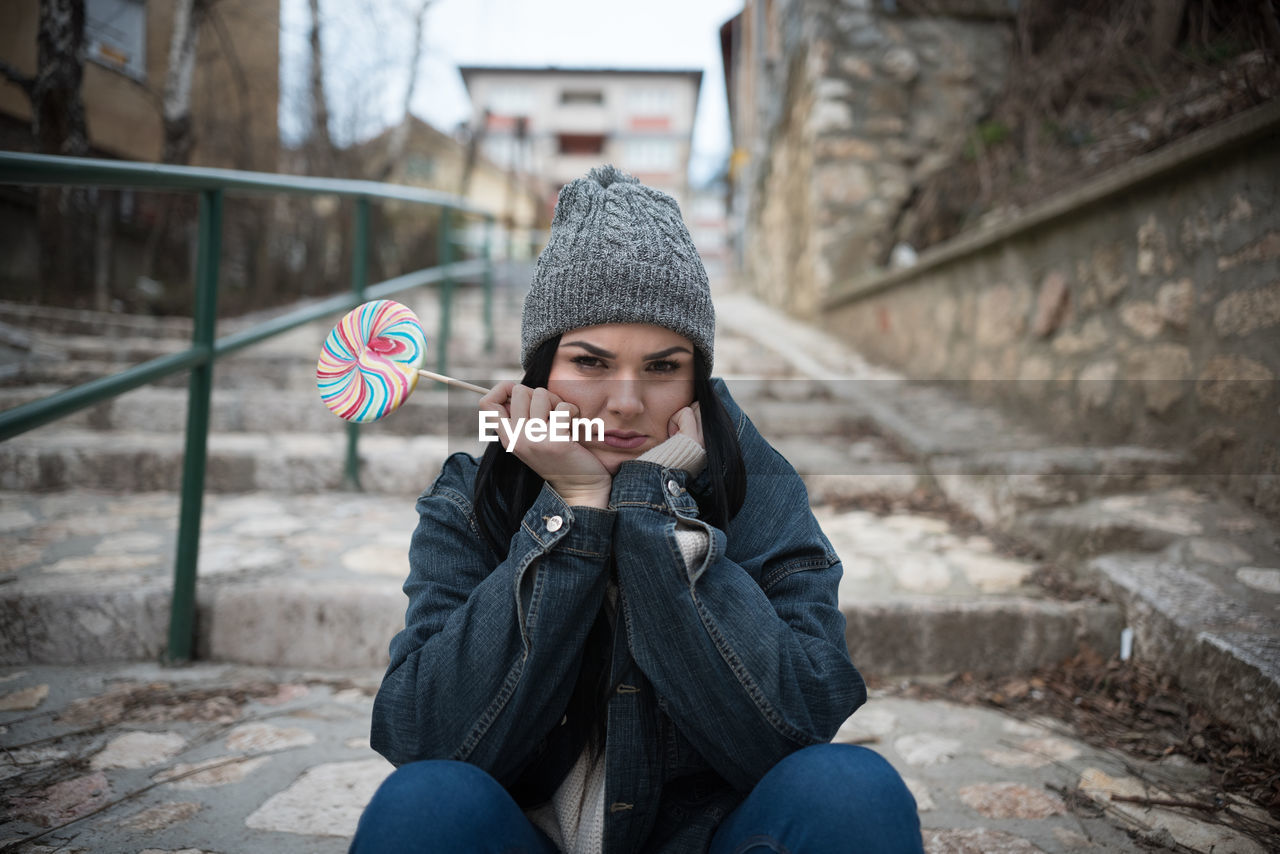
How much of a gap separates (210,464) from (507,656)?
2.43 m

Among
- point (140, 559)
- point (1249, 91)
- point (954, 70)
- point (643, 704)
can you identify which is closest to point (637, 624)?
point (643, 704)

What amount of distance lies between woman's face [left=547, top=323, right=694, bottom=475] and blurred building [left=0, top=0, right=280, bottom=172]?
2554 mm

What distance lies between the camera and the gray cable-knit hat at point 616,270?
1051 mm

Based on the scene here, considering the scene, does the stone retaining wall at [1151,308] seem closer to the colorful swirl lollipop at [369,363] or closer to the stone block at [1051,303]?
the stone block at [1051,303]

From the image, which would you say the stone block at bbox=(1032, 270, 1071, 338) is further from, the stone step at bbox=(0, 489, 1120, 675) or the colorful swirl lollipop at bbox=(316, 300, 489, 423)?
the colorful swirl lollipop at bbox=(316, 300, 489, 423)

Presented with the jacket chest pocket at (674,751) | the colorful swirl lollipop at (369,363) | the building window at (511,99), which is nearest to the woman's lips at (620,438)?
the colorful swirl lollipop at (369,363)

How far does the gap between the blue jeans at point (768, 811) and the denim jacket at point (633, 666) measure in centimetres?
6

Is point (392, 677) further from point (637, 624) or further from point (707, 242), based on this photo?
point (707, 242)

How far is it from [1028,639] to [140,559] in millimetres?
2422

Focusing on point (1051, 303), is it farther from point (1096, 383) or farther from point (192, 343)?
point (192, 343)

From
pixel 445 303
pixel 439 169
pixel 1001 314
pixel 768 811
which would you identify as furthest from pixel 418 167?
pixel 768 811

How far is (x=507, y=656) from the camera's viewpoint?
0.91 meters

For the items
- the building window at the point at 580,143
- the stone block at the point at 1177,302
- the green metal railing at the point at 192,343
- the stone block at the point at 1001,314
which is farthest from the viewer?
the building window at the point at 580,143

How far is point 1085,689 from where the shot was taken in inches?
70.5
